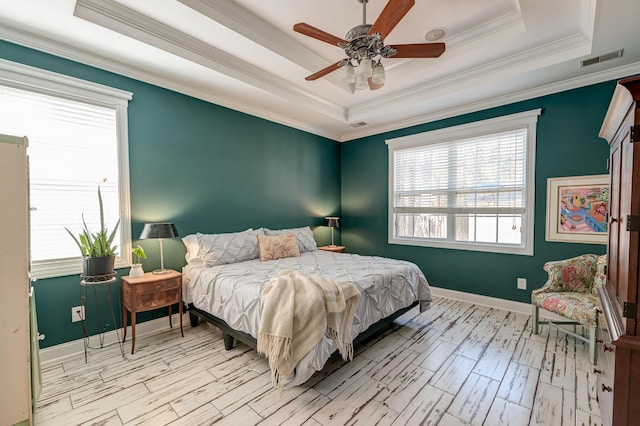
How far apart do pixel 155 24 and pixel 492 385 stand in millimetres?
4086

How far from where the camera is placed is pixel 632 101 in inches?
45.2

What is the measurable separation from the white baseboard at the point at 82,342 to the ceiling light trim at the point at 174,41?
2785mm

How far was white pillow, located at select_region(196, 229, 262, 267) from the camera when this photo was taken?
3.08 meters

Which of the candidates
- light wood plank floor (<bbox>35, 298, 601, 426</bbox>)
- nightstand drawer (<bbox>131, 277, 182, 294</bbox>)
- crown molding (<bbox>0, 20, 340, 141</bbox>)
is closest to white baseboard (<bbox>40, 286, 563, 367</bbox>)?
light wood plank floor (<bbox>35, 298, 601, 426</bbox>)

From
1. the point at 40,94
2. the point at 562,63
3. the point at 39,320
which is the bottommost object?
the point at 39,320

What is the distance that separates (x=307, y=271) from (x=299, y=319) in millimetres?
923

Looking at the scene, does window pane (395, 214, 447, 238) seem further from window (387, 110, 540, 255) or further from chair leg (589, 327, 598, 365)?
chair leg (589, 327, 598, 365)

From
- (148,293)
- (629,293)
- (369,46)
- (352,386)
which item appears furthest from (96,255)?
(629,293)

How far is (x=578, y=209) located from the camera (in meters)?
3.10

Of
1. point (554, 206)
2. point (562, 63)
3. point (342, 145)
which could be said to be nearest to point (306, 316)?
point (554, 206)

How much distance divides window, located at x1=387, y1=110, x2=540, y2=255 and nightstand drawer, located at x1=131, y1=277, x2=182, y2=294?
3.40m

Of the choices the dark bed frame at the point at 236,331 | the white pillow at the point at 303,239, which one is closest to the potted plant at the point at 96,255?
the dark bed frame at the point at 236,331

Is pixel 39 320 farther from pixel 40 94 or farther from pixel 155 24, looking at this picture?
pixel 155 24

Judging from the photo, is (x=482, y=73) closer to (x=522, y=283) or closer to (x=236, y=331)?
(x=522, y=283)
